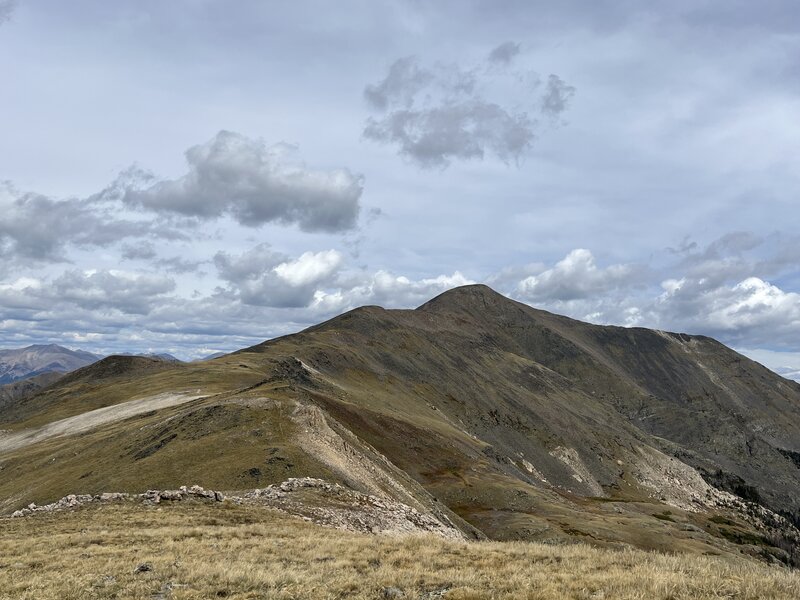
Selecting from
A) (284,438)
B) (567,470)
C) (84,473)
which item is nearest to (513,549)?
(284,438)

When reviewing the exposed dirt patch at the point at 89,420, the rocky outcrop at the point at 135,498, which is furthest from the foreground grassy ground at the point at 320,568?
the exposed dirt patch at the point at 89,420

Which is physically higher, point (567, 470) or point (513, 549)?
point (513, 549)

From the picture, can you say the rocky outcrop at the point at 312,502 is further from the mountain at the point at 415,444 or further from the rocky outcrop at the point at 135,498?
the mountain at the point at 415,444

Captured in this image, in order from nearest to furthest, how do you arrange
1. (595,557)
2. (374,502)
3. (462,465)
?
(595,557), (374,502), (462,465)

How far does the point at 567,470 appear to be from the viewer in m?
124

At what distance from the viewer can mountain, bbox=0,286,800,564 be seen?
146 feet

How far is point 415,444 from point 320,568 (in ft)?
212

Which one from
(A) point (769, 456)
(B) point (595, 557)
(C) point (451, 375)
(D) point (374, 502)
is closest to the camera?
(B) point (595, 557)

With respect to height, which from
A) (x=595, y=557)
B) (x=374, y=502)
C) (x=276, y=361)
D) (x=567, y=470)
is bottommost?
(x=567, y=470)

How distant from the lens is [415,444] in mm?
81000

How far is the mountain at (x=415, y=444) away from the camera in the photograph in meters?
44.4

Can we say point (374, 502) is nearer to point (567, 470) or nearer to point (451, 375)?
point (567, 470)

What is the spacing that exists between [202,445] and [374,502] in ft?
52.8

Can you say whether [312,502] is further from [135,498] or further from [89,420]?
[89,420]
